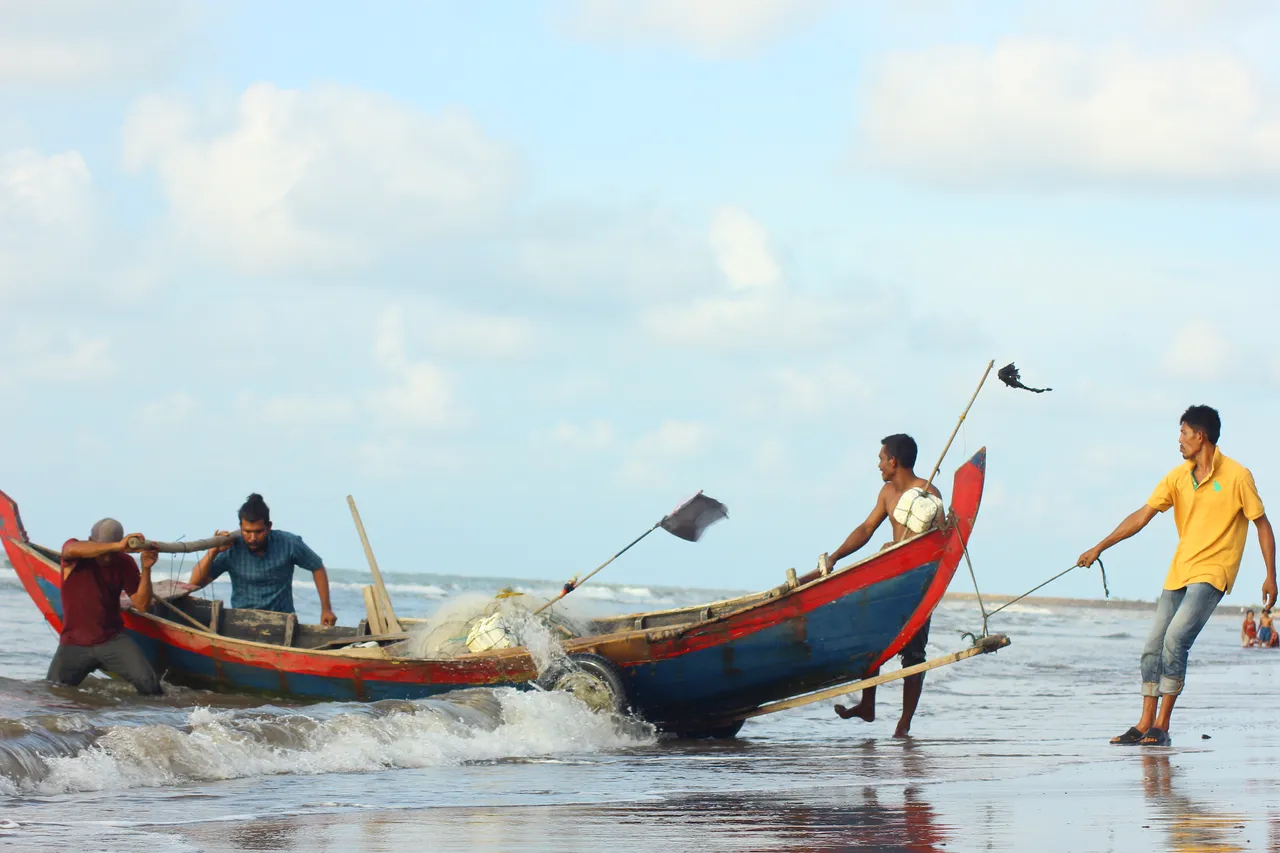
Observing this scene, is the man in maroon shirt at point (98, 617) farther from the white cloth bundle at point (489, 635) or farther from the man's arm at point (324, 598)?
the white cloth bundle at point (489, 635)

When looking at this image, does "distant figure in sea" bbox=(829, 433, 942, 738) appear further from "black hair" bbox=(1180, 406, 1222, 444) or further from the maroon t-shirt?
the maroon t-shirt

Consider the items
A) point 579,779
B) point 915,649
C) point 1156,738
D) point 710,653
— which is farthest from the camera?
point 915,649

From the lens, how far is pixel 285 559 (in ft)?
37.1

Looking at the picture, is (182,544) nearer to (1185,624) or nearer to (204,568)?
(204,568)

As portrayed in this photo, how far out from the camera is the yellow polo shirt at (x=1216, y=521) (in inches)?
314

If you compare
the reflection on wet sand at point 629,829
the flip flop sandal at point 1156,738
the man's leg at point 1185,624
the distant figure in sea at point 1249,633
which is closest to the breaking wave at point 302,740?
the reflection on wet sand at point 629,829

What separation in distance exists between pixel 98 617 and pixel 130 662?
0.40 meters

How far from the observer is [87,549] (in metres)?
9.98

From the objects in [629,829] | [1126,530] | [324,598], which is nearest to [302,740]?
[324,598]

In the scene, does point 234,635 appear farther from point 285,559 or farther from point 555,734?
point 555,734

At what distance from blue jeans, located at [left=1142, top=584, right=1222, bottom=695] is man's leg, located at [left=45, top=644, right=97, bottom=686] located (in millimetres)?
7279

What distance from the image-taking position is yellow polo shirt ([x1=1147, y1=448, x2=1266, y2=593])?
7.98 m

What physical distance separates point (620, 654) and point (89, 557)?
12.6 ft

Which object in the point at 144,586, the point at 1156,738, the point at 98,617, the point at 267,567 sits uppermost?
the point at 267,567
